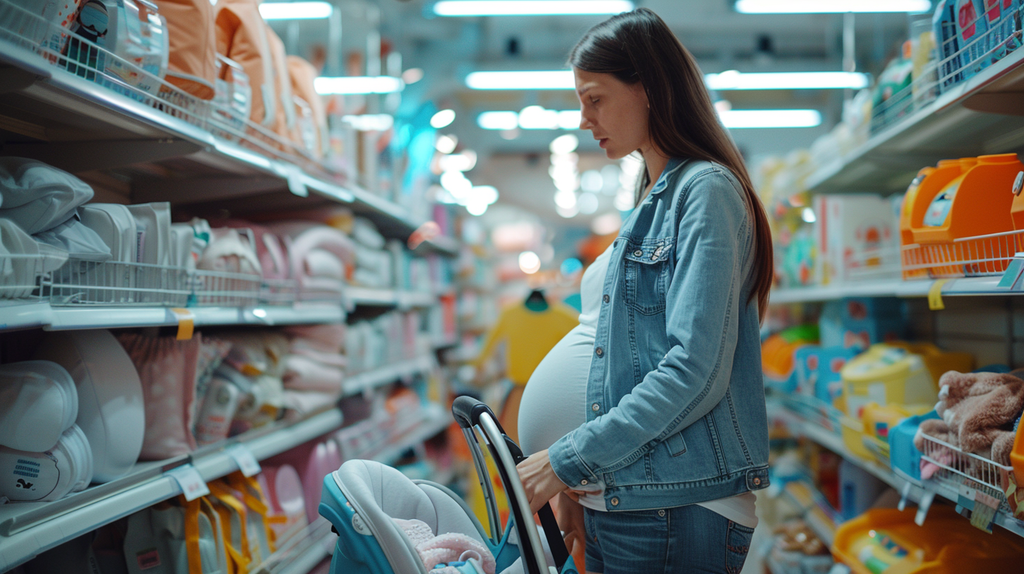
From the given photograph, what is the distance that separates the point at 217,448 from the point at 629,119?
1.51m

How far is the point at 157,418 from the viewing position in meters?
1.74

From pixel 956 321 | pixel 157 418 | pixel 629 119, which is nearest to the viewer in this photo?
pixel 629 119

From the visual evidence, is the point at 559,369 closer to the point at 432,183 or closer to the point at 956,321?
the point at 956,321

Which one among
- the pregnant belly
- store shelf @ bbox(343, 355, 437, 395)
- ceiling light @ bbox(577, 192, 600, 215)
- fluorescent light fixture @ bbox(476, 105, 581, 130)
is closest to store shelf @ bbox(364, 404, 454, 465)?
store shelf @ bbox(343, 355, 437, 395)

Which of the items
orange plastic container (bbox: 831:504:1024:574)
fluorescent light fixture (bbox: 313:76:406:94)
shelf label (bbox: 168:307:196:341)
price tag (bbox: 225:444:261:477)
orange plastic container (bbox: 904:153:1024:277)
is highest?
fluorescent light fixture (bbox: 313:76:406:94)

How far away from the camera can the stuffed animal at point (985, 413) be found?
54.7 inches

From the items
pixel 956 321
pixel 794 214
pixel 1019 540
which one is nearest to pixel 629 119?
pixel 1019 540

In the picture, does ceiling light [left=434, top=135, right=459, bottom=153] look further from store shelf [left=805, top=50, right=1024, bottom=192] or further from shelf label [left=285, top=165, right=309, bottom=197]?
shelf label [left=285, top=165, right=309, bottom=197]

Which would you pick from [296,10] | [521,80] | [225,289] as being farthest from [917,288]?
[521,80]

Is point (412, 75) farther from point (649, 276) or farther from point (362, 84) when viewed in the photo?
point (649, 276)

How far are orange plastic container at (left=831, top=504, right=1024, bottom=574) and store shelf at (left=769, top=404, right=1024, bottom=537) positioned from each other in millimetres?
95

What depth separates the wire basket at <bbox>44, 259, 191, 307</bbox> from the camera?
4.50 feet

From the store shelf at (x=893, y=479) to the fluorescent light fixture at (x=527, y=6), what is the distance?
8.75ft

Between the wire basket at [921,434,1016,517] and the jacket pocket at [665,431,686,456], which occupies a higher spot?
the jacket pocket at [665,431,686,456]
